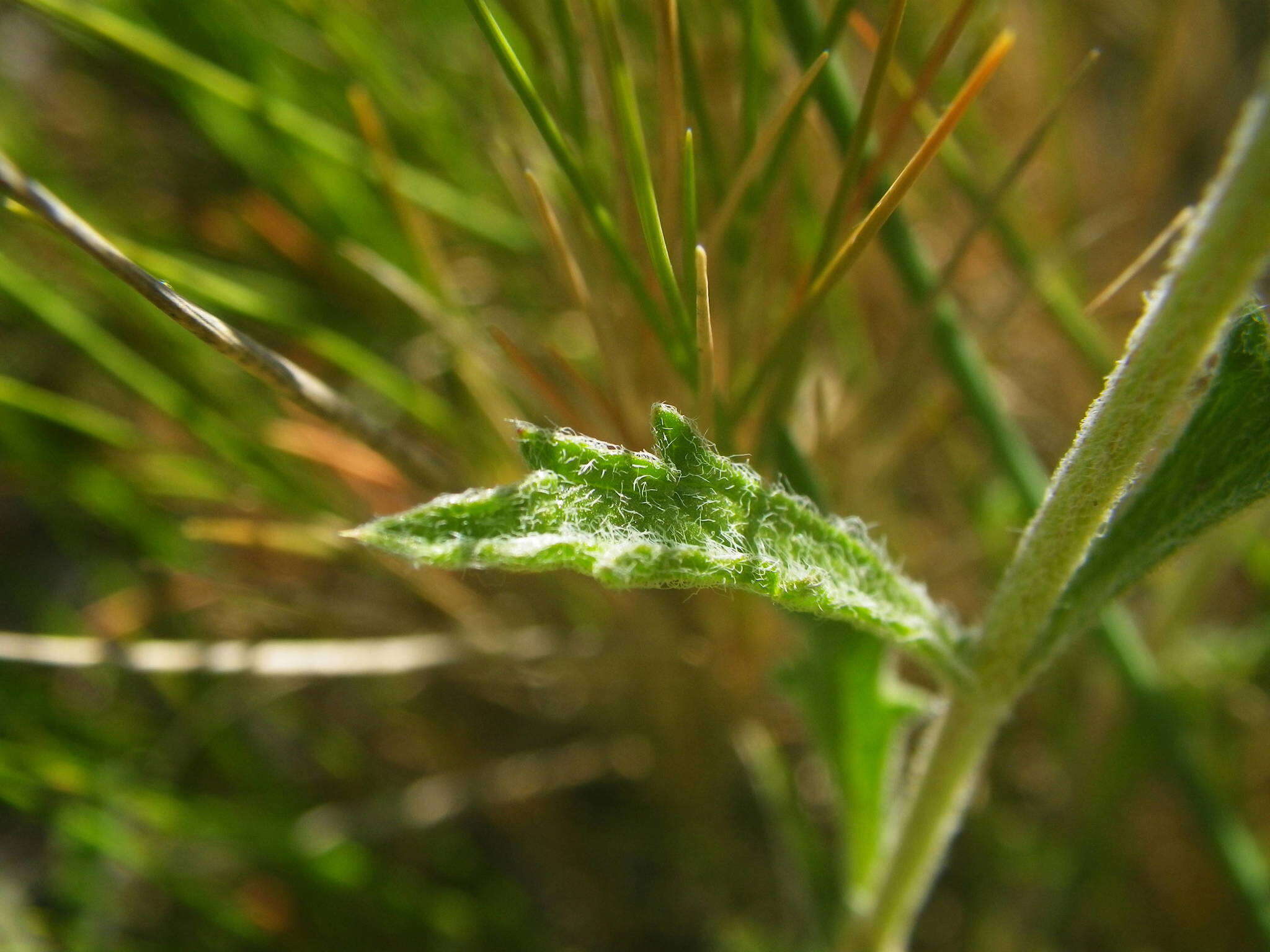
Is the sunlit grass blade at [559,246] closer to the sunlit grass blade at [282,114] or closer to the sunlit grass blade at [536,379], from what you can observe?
the sunlit grass blade at [536,379]

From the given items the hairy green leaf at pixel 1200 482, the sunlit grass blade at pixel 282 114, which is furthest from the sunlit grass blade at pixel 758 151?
the sunlit grass blade at pixel 282 114

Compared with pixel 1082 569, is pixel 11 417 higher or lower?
higher

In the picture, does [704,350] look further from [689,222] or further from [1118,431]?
[1118,431]

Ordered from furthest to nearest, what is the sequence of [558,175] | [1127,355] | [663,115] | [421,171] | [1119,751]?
1. [421,171]
2. [1119,751]
3. [558,175]
4. [663,115]
5. [1127,355]

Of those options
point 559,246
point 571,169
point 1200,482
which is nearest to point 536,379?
point 559,246

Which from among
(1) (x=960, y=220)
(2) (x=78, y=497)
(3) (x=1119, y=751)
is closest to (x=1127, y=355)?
(3) (x=1119, y=751)

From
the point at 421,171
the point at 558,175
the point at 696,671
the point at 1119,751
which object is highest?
the point at 421,171

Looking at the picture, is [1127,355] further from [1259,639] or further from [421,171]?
[421,171]
